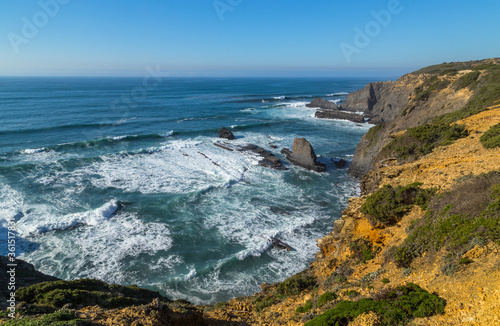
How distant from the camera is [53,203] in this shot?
21094 millimetres

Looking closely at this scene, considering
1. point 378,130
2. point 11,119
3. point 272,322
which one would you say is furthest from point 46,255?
point 11,119

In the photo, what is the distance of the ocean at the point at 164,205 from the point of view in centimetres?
1490

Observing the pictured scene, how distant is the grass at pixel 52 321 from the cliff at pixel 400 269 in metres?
0.21

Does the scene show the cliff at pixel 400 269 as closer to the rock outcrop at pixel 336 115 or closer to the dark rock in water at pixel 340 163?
the dark rock in water at pixel 340 163

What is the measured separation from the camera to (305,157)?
99.3 feet

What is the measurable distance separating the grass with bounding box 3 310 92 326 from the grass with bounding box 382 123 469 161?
18.3 meters

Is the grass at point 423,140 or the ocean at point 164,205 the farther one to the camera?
the grass at point 423,140

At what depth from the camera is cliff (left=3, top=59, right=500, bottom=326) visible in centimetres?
621

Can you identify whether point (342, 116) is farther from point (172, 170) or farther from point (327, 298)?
point (327, 298)

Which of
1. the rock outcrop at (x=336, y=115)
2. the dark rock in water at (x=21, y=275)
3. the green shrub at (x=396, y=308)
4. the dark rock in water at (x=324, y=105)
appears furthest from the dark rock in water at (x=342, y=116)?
the dark rock in water at (x=21, y=275)

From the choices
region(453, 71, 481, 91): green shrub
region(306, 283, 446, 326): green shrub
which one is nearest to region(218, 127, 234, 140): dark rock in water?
region(453, 71, 481, 91): green shrub

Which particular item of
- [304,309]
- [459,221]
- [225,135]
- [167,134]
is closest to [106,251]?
[304,309]

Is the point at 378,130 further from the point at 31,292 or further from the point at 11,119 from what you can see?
the point at 11,119

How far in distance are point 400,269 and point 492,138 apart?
9.16 metres
